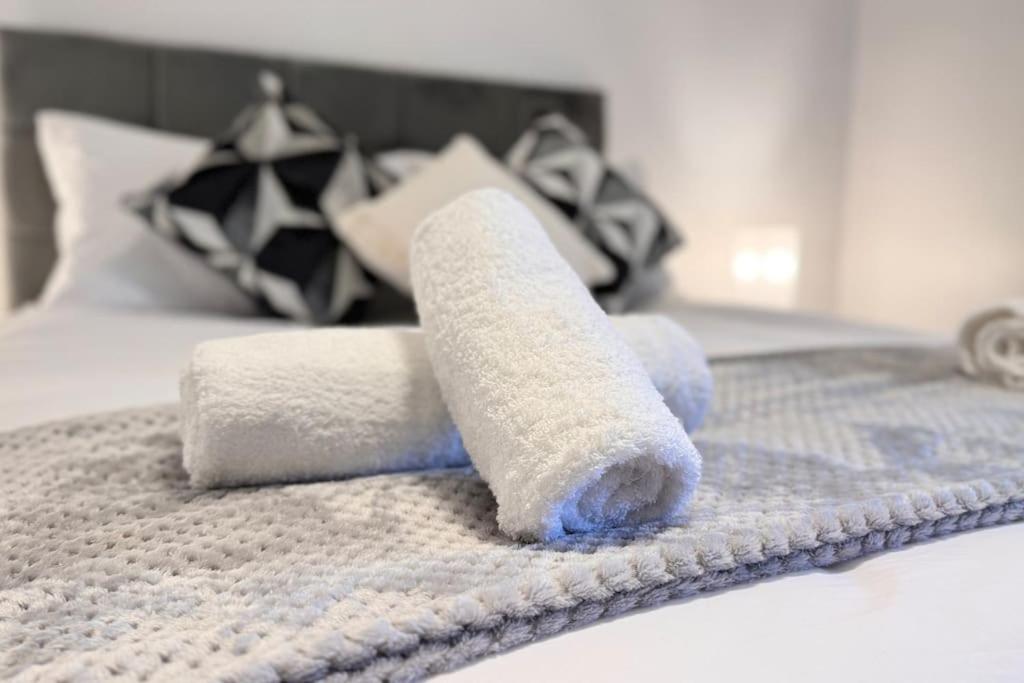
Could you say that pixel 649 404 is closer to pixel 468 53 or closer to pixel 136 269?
pixel 136 269

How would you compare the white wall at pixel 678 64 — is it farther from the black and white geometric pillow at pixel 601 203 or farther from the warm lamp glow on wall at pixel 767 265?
the black and white geometric pillow at pixel 601 203

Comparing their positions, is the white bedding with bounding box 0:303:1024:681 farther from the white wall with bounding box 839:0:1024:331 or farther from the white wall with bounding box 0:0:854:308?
the white wall with bounding box 839:0:1024:331

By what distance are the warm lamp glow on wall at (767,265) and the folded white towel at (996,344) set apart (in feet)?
5.31

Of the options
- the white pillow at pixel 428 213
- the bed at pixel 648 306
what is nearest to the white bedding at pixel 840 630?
the bed at pixel 648 306

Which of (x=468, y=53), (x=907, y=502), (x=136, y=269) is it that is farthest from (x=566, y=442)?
(x=468, y=53)

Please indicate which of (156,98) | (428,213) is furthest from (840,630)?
(156,98)

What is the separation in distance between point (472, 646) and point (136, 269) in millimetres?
1462

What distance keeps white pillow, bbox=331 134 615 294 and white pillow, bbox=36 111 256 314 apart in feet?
0.86

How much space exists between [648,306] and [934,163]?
1.39 m

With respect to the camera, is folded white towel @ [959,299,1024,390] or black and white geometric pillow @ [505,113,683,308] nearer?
folded white towel @ [959,299,1024,390]

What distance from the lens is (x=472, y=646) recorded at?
1.43ft

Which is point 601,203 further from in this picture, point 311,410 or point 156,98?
point 311,410

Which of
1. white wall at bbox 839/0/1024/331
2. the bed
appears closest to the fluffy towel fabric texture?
the bed

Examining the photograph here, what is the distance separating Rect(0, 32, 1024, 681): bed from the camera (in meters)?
0.44
